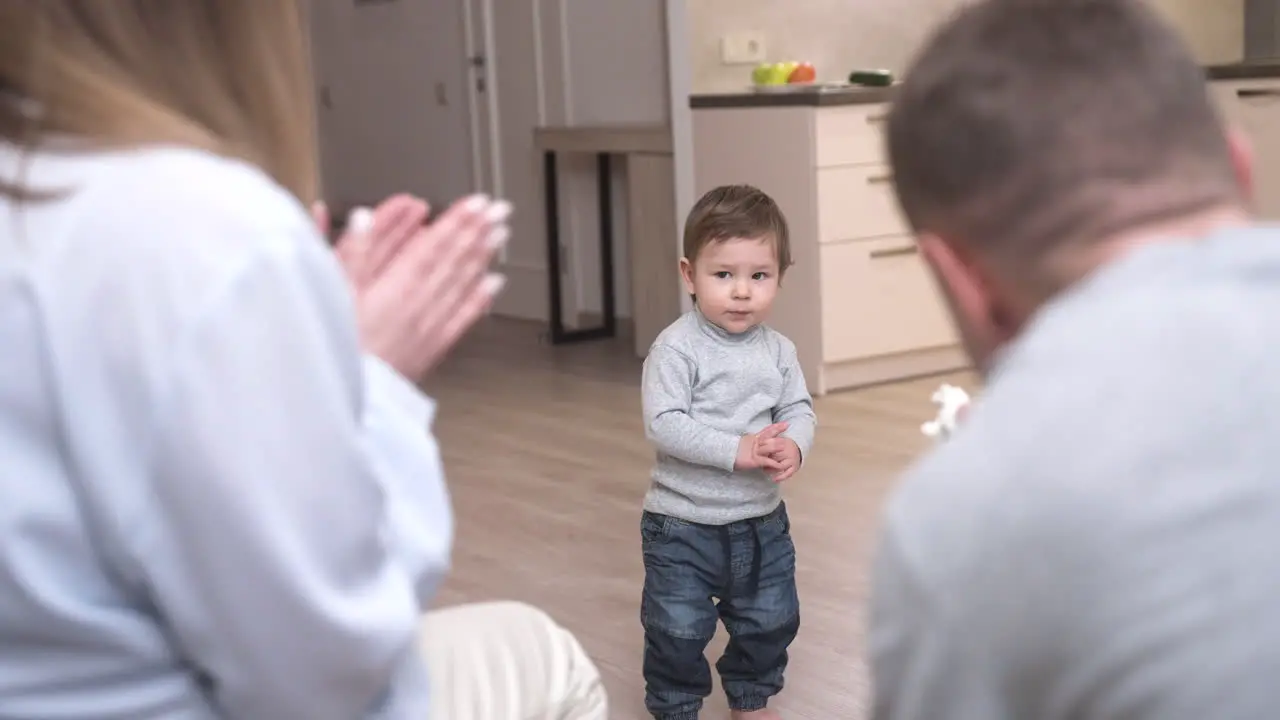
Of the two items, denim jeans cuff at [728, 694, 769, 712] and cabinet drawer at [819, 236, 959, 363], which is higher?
cabinet drawer at [819, 236, 959, 363]

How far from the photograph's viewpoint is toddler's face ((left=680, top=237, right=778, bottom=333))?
6.85 ft

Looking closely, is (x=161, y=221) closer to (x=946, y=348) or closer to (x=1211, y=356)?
(x=1211, y=356)

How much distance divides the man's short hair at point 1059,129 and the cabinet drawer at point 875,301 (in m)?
3.64

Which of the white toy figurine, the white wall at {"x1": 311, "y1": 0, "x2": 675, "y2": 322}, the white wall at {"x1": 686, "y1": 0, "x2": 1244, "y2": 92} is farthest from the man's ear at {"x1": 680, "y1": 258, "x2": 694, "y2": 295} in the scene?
the white wall at {"x1": 311, "y1": 0, "x2": 675, "y2": 322}

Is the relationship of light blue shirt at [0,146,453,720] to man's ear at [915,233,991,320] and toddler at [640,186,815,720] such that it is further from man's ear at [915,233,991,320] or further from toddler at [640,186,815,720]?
toddler at [640,186,815,720]

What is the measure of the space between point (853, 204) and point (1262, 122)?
4.81 feet

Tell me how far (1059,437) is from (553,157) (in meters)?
4.97

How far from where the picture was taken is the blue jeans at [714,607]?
2.06 meters

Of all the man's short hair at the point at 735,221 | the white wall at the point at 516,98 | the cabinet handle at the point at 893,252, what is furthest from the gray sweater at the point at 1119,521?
the white wall at the point at 516,98

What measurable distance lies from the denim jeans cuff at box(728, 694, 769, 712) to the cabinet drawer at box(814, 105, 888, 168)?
97.6 inches

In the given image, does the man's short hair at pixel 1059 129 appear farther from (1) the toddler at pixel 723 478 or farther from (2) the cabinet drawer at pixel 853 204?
(2) the cabinet drawer at pixel 853 204

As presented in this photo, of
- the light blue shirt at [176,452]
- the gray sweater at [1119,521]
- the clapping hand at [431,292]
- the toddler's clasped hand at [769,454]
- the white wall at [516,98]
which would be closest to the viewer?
the gray sweater at [1119,521]

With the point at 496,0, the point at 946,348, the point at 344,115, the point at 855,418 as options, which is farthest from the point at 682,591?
the point at 344,115

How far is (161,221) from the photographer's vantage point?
0.70 m
